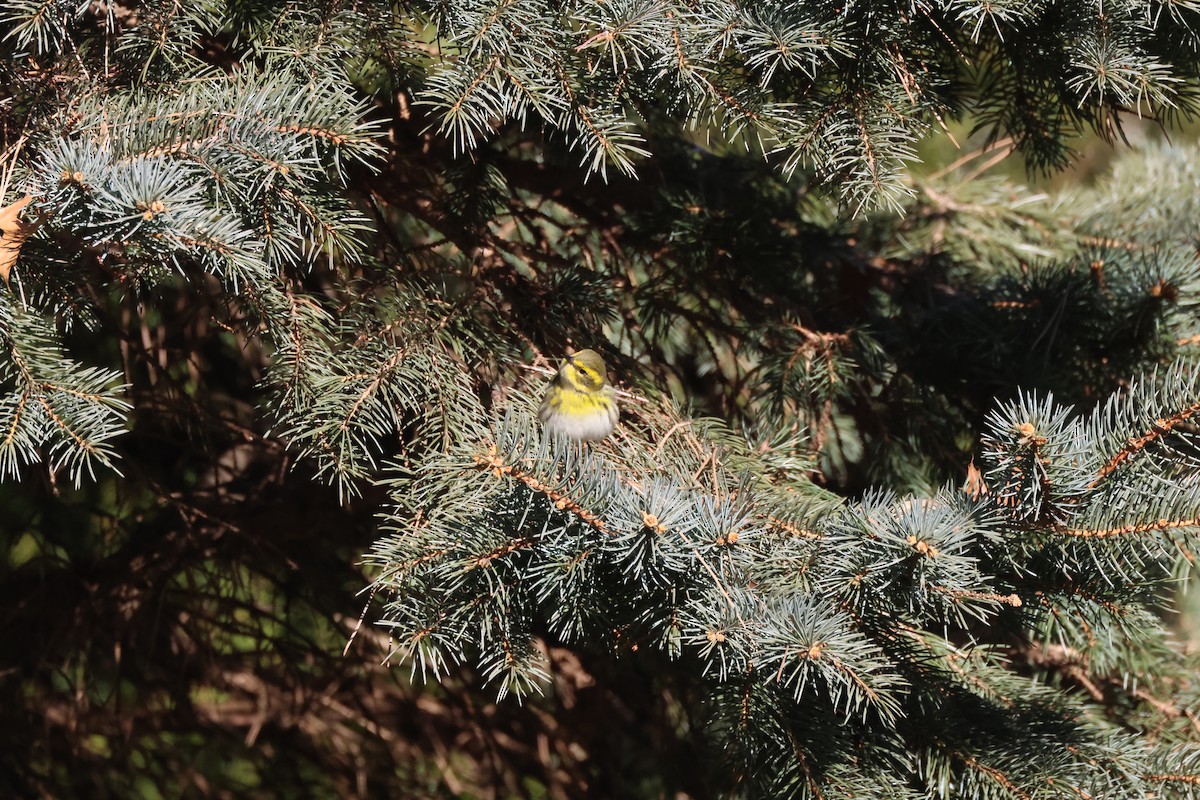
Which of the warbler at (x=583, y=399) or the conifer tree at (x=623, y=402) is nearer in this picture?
the conifer tree at (x=623, y=402)

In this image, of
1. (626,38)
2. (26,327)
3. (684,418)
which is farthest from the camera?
(684,418)

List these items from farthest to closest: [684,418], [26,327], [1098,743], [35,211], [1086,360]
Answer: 1. [1086,360]
2. [684,418]
3. [1098,743]
4. [26,327]
5. [35,211]

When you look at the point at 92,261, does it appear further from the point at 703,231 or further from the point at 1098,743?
the point at 1098,743

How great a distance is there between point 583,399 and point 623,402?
8cm

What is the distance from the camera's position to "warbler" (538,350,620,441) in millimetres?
1510

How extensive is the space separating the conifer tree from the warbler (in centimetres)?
5

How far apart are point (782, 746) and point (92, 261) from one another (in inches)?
44.7

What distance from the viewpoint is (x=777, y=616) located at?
1071mm

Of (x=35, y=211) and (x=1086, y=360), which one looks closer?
(x=35, y=211)

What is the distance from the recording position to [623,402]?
161 cm

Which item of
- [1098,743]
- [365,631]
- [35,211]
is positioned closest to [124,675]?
[365,631]

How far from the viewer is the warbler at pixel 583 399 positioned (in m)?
1.51

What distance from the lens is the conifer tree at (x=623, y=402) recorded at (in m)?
1.10

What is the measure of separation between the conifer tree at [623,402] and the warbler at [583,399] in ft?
0.15
